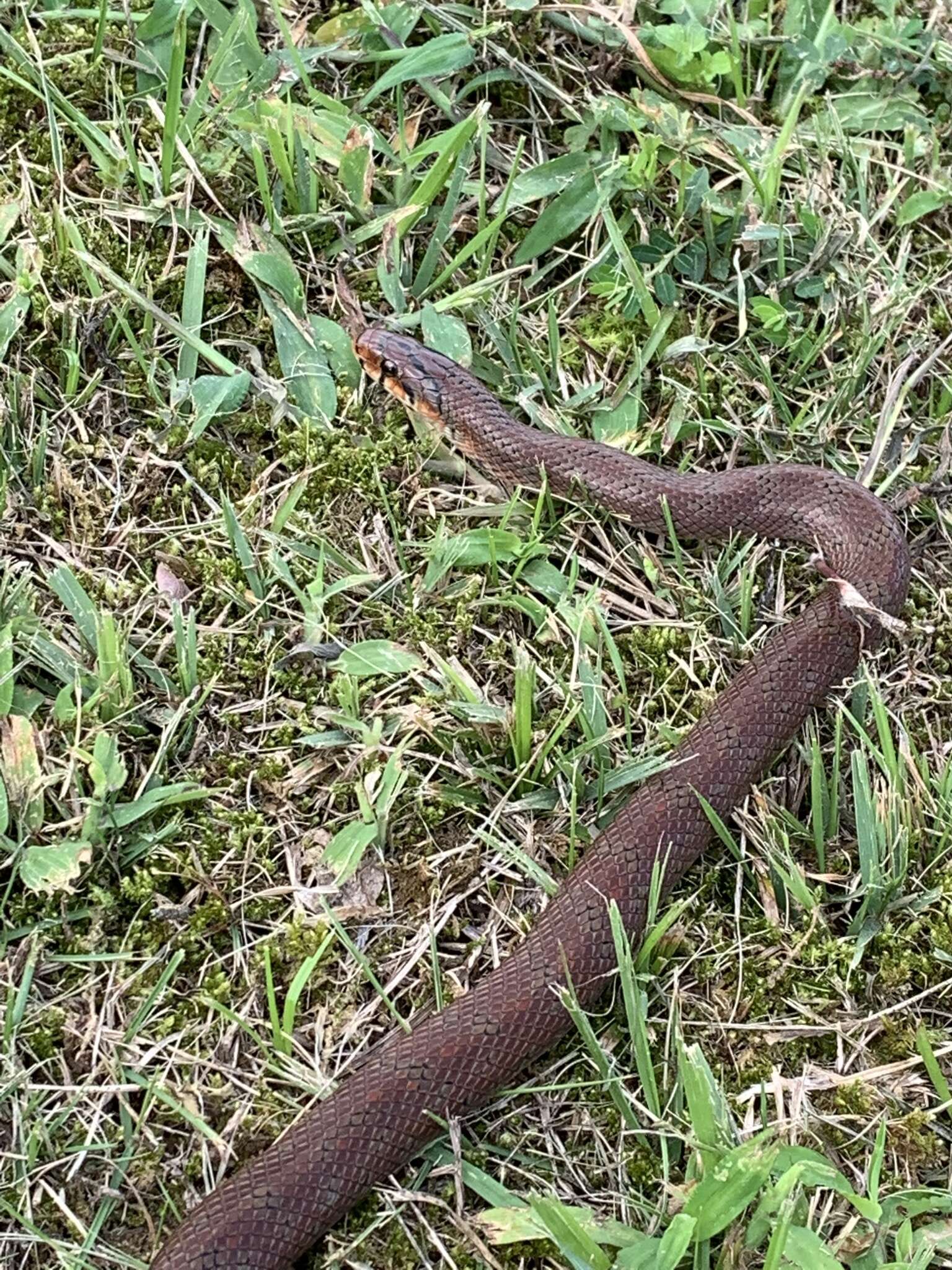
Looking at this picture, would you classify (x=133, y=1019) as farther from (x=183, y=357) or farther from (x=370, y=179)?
(x=370, y=179)

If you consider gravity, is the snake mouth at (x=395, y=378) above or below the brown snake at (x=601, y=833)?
above

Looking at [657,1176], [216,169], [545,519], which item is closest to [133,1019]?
[657,1176]

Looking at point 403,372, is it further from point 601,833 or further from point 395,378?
point 601,833

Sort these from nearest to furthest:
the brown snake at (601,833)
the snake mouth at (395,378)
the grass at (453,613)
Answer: the brown snake at (601,833)
the grass at (453,613)
the snake mouth at (395,378)

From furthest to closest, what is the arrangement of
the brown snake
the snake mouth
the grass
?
the snake mouth → the grass → the brown snake

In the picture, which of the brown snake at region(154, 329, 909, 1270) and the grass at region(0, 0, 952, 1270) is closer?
the brown snake at region(154, 329, 909, 1270)

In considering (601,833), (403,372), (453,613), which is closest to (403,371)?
(403,372)

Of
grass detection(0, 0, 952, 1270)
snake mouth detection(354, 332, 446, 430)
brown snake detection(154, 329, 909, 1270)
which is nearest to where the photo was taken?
brown snake detection(154, 329, 909, 1270)

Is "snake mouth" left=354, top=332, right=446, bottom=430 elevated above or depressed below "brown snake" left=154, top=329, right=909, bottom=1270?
above
